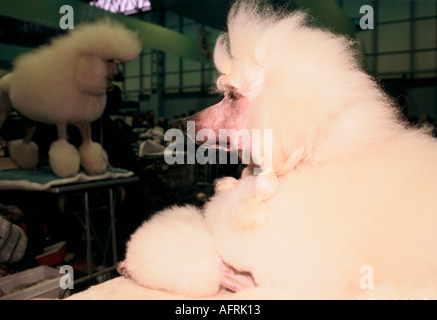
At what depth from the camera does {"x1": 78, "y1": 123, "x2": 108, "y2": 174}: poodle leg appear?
1.42 meters

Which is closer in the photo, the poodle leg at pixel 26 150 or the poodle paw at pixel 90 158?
the poodle leg at pixel 26 150

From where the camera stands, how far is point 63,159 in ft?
4.26

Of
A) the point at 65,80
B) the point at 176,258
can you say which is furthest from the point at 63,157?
the point at 176,258

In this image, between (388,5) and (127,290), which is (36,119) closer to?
(127,290)

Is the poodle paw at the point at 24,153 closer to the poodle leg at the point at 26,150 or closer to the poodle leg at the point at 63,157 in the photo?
the poodle leg at the point at 26,150

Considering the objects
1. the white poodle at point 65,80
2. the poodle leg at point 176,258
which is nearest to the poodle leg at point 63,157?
the white poodle at point 65,80

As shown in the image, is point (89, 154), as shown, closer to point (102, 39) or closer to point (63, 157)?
point (63, 157)

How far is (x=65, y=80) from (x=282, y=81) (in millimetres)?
1031

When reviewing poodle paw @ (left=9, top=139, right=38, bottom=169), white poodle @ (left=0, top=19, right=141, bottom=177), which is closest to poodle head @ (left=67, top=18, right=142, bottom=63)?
white poodle @ (left=0, top=19, right=141, bottom=177)

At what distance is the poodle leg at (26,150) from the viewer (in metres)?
1.32

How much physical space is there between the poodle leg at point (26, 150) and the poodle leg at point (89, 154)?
19 cm

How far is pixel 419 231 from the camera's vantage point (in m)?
0.47

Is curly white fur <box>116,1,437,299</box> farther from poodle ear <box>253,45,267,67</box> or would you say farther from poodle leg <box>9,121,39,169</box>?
poodle leg <box>9,121,39,169</box>

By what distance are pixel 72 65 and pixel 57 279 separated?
80cm
